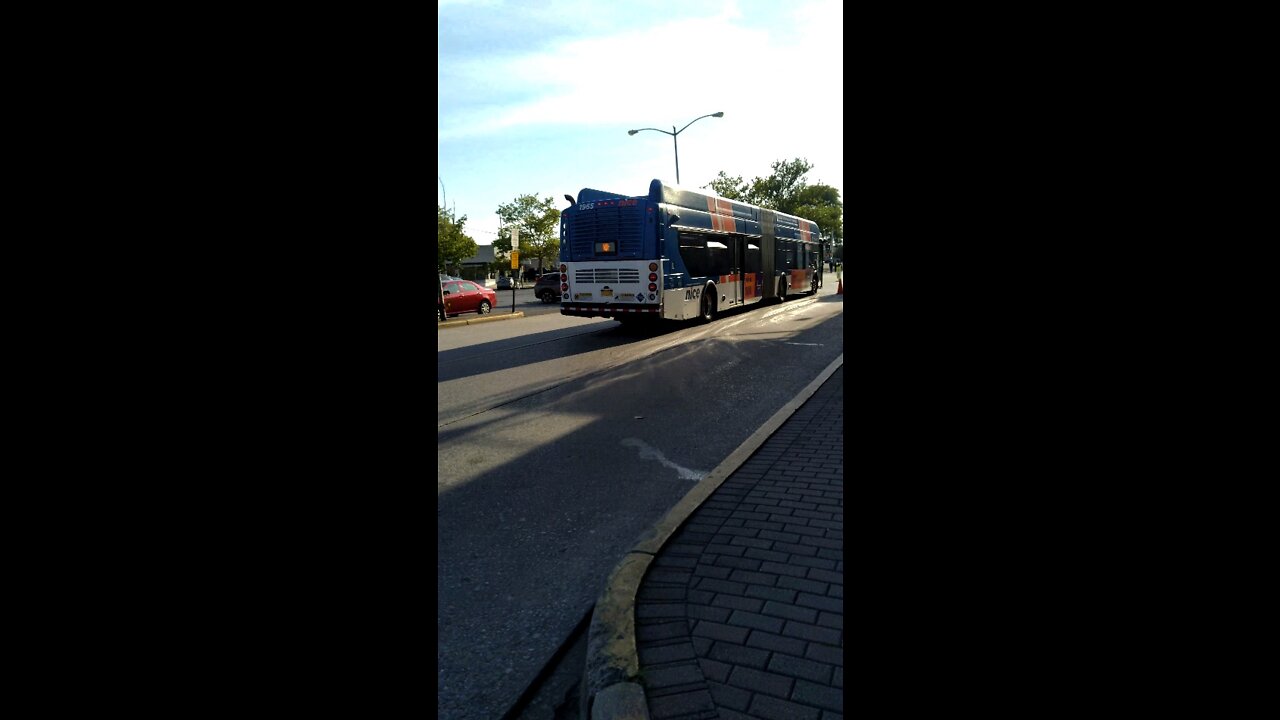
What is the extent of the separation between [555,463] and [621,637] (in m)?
3.19

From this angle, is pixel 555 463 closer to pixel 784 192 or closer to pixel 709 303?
pixel 709 303

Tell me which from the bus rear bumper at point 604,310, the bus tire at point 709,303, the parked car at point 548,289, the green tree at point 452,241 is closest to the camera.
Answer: the bus rear bumper at point 604,310

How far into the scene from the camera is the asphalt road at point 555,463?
3375mm

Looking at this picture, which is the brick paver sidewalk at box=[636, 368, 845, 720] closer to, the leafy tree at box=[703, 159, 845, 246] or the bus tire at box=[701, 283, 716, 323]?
the bus tire at box=[701, 283, 716, 323]

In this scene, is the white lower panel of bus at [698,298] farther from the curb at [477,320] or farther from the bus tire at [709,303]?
the curb at [477,320]

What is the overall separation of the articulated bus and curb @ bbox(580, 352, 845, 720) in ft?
35.1

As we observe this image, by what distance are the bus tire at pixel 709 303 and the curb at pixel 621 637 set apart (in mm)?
12853

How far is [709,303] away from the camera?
58.2 ft

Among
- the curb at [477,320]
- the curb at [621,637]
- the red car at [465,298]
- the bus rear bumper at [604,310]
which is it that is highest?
the red car at [465,298]

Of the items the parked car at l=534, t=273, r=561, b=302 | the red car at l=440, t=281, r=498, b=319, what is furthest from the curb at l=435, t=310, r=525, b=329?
the parked car at l=534, t=273, r=561, b=302

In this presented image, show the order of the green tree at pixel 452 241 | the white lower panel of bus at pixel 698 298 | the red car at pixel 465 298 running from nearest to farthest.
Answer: the white lower panel of bus at pixel 698 298 < the red car at pixel 465 298 < the green tree at pixel 452 241

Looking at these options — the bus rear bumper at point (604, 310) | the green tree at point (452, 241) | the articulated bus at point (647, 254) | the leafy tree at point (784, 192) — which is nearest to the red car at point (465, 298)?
the bus rear bumper at point (604, 310)
